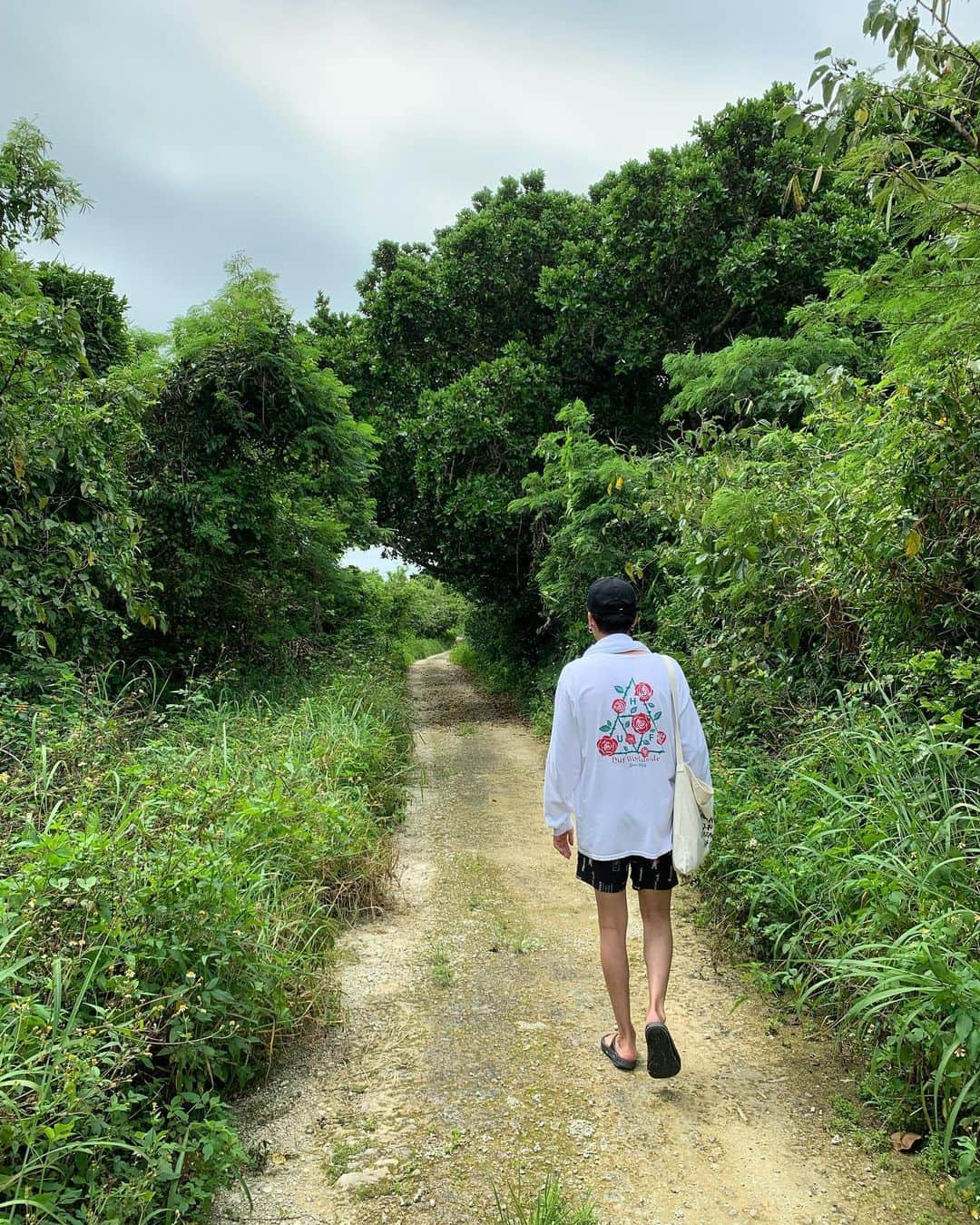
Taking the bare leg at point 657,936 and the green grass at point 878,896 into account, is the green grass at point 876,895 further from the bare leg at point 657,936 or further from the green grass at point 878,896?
the bare leg at point 657,936

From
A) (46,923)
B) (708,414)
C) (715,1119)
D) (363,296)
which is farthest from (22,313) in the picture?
(363,296)

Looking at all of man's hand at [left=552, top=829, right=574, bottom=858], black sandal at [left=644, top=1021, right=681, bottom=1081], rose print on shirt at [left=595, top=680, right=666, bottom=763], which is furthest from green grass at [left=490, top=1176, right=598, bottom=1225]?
rose print on shirt at [left=595, top=680, right=666, bottom=763]

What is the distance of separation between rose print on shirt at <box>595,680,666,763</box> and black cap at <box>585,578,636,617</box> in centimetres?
31

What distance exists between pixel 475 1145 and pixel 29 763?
3098 mm

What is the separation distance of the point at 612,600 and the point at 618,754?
0.60 metres

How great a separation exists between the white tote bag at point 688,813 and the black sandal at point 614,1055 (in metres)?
A: 0.80

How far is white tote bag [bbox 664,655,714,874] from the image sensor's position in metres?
2.80

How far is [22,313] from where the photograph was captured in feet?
18.6

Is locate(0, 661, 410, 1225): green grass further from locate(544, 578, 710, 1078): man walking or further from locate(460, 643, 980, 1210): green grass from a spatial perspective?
locate(460, 643, 980, 1210): green grass

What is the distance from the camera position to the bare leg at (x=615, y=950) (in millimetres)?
2889

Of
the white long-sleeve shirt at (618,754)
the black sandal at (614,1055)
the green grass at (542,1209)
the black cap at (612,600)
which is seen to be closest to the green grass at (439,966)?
the black sandal at (614,1055)

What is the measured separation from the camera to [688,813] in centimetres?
Answer: 285

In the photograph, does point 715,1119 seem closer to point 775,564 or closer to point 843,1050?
point 843,1050

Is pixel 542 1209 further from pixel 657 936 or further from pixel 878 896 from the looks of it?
pixel 878 896
